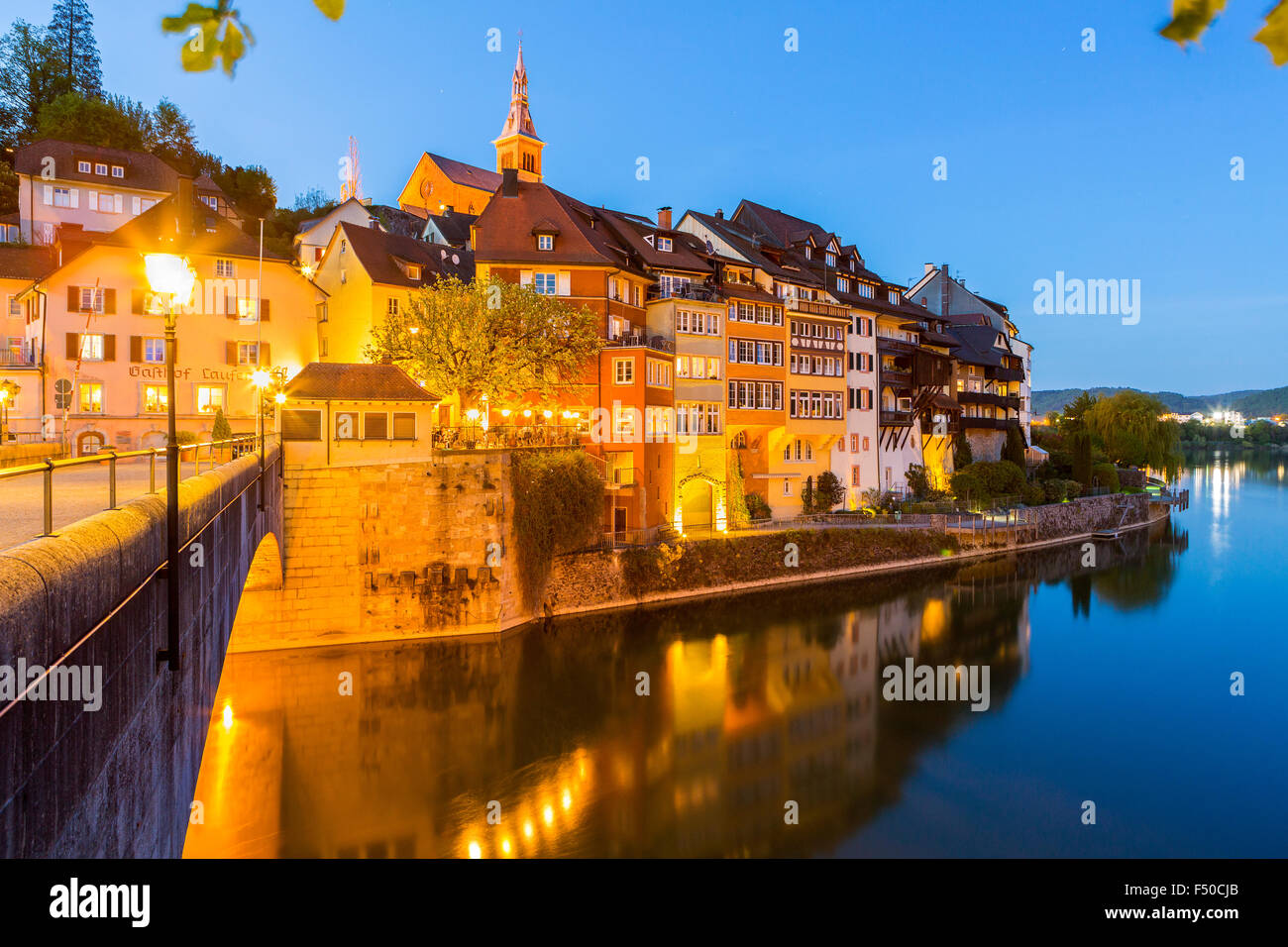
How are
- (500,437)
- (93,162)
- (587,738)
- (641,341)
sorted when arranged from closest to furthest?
(587,738) → (500,437) → (641,341) → (93,162)

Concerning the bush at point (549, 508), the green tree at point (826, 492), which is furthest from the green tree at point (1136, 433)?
the bush at point (549, 508)

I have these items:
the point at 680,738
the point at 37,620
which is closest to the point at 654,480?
the point at 680,738

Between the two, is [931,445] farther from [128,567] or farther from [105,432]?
[128,567]

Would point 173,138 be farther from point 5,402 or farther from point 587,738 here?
point 587,738

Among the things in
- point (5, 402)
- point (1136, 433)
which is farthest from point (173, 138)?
point (1136, 433)

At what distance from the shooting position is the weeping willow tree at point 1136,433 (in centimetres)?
7512

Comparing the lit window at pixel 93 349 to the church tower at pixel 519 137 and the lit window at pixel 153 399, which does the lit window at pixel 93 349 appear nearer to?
the lit window at pixel 153 399

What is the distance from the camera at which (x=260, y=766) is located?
21250 mm

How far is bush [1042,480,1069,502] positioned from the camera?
2514 inches

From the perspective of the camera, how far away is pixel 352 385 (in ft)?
95.6

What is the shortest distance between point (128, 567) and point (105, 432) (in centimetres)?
3924

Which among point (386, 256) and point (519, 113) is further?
point (519, 113)

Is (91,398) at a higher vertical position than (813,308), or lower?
lower

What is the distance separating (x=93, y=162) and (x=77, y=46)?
84.1 ft
